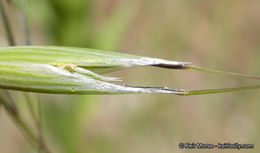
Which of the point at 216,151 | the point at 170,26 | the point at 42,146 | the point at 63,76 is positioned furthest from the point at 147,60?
the point at 170,26

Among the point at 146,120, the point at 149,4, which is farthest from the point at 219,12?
the point at 146,120

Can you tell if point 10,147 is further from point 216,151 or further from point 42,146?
point 42,146

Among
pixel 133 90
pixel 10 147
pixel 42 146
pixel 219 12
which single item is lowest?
pixel 10 147

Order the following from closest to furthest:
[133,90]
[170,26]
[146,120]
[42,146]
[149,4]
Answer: [133,90] → [42,146] → [146,120] → [170,26] → [149,4]

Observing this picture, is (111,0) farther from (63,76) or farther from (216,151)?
(63,76)

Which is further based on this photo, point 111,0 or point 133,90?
point 111,0

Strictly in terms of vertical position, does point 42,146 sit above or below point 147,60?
below

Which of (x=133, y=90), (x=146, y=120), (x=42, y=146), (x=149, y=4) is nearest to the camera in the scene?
(x=133, y=90)
